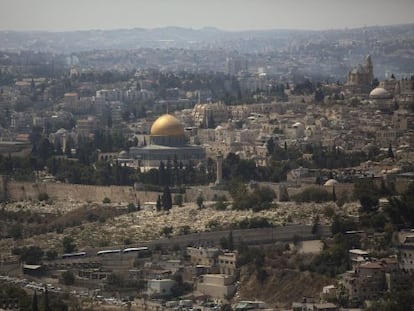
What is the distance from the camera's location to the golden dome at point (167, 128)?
47.0 m

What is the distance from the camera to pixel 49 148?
47.7 m

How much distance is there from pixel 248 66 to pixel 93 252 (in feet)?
194

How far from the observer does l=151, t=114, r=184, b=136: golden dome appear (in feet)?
154

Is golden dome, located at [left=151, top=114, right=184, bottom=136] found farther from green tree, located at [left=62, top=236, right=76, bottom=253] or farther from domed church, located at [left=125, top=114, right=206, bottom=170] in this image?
green tree, located at [left=62, top=236, right=76, bottom=253]

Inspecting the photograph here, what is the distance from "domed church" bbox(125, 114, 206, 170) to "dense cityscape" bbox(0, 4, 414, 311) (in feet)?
0.15

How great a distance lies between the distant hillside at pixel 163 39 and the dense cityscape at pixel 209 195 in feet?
82.9

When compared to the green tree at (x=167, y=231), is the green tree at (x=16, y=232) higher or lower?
lower

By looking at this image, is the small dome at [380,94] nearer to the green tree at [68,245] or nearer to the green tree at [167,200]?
the green tree at [167,200]

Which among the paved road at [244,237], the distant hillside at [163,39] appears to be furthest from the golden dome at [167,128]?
the distant hillside at [163,39]

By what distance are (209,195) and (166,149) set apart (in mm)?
7679

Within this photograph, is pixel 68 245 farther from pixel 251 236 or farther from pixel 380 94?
pixel 380 94

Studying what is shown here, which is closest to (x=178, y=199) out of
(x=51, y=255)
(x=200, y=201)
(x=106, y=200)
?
(x=200, y=201)

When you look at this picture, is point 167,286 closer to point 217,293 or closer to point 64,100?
point 217,293

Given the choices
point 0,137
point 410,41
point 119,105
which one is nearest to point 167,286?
point 0,137
